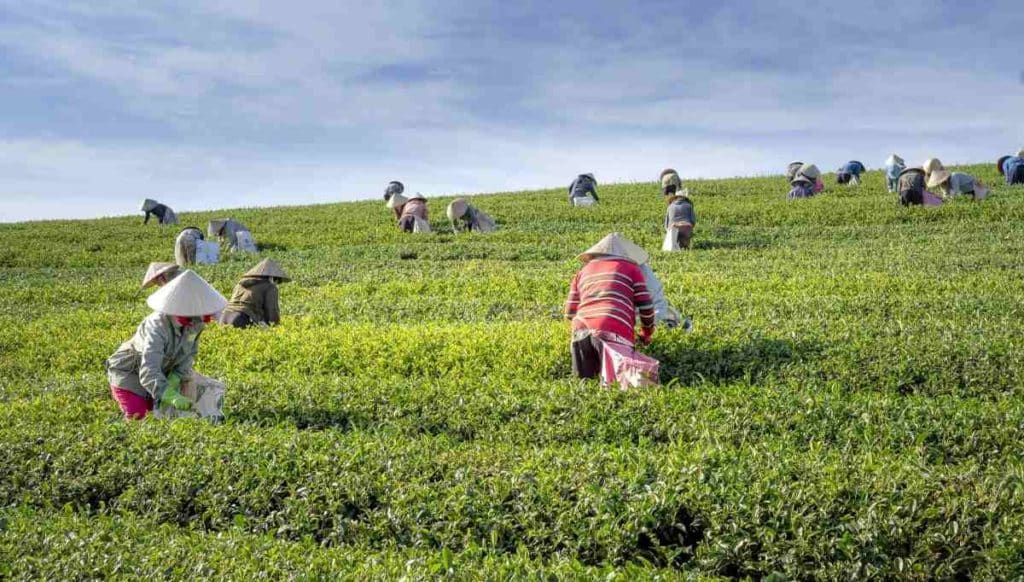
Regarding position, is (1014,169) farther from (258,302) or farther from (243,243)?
(258,302)

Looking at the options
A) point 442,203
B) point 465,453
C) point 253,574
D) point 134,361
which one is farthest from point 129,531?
point 442,203

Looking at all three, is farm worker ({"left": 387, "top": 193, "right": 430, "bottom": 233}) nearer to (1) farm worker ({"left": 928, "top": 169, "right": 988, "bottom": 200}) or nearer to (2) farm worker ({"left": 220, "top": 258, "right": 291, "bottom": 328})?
(2) farm worker ({"left": 220, "top": 258, "right": 291, "bottom": 328})

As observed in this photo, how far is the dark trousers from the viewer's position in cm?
916

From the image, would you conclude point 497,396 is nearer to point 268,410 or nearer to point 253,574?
point 268,410

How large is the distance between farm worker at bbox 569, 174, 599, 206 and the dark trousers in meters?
23.1

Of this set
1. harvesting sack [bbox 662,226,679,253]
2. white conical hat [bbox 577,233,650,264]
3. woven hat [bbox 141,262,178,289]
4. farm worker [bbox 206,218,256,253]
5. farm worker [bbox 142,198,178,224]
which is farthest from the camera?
farm worker [bbox 142,198,178,224]

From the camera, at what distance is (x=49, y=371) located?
11.8 meters

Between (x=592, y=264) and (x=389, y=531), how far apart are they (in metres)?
4.73

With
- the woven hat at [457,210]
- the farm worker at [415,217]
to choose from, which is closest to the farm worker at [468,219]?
the woven hat at [457,210]

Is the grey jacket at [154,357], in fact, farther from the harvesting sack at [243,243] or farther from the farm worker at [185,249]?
the harvesting sack at [243,243]

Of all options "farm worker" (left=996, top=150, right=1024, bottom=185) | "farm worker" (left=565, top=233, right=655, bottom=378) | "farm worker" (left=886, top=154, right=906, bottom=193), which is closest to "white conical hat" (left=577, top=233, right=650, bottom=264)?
"farm worker" (left=565, top=233, right=655, bottom=378)

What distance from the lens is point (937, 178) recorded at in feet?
89.8

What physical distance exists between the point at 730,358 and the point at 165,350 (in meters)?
5.77

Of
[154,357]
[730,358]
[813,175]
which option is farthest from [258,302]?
[813,175]
